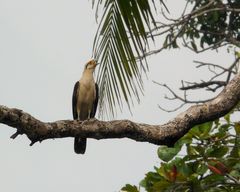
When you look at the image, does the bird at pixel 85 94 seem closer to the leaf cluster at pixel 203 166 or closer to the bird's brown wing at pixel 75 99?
the bird's brown wing at pixel 75 99

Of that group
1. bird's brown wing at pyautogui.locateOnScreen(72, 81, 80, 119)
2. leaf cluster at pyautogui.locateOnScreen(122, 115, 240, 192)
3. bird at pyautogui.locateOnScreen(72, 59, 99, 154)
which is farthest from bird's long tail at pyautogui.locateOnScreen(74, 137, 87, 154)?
leaf cluster at pyautogui.locateOnScreen(122, 115, 240, 192)

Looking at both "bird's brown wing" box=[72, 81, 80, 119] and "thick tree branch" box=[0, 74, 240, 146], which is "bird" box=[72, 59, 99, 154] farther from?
"thick tree branch" box=[0, 74, 240, 146]

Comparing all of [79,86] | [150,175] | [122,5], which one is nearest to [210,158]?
[150,175]

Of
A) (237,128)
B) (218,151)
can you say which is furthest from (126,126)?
(237,128)

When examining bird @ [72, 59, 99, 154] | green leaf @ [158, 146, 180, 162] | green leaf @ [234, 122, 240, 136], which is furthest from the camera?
bird @ [72, 59, 99, 154]

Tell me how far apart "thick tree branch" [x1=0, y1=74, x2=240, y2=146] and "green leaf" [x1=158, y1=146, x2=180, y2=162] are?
376mm

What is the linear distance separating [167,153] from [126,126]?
66 centimetres

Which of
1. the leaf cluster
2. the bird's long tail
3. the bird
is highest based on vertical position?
the bird

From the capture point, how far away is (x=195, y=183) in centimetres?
404

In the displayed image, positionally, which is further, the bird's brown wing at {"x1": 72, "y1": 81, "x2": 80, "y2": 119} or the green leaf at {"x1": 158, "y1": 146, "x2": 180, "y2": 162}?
the bird's brown wing at {"x1": 72, "y1": 81, "x2": 80, "y2": 119}

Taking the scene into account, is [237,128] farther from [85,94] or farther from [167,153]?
[85,94]

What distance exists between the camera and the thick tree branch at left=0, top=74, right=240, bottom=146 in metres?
2.90

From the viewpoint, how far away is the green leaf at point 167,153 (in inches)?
152

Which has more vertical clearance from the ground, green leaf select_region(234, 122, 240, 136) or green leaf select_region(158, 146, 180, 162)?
green leaf select_region(234, 122, 240, 136)
